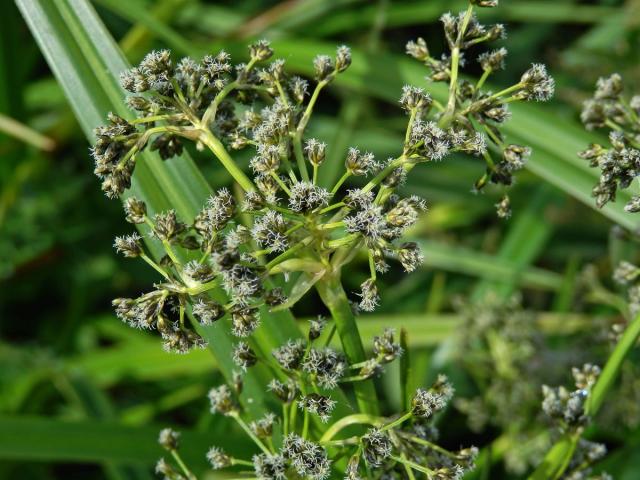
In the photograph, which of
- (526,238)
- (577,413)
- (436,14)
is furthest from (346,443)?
(436,14)

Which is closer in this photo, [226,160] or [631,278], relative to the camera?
[226,160]

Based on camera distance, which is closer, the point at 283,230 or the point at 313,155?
Answer: the point at 283,230

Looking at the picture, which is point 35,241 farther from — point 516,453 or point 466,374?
point 516,453

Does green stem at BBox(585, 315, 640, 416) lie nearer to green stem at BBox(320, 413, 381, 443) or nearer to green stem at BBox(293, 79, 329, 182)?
green stem at BBox(320, 413, 381, 443)

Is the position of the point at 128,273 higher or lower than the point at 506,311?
higher

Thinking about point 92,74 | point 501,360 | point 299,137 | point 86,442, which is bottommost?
point 501,360

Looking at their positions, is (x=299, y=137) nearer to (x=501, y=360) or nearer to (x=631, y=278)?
(x=631, y=278)

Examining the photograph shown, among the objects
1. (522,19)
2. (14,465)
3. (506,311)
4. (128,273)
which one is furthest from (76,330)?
(522,19)
